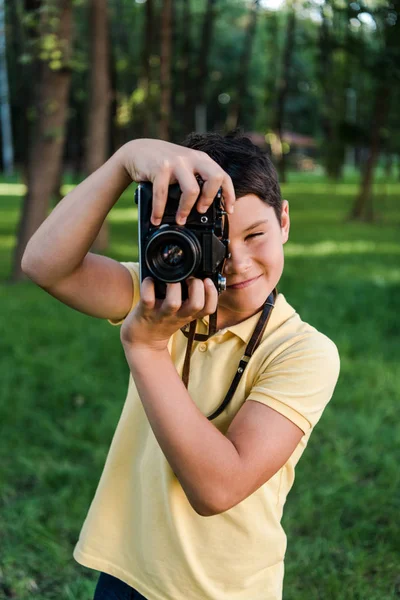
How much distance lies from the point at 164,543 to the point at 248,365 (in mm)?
389

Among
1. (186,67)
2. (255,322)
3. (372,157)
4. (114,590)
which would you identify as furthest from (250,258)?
(186,67)

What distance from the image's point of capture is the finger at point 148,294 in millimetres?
1291

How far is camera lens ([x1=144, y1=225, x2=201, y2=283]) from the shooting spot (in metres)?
1.29

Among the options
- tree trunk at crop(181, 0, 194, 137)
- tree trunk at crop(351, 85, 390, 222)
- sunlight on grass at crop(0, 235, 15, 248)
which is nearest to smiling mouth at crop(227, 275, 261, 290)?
sunlight on grass at crop(0, 235, 15, 248)

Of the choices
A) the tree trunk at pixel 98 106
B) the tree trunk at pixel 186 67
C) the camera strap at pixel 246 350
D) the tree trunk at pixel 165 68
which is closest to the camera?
the camera strap at pixel 246 350

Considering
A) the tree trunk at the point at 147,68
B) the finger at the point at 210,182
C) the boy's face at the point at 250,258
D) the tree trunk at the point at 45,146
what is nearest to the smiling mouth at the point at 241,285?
the boy's face at the point at 250,258

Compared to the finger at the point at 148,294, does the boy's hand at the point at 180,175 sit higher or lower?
higher

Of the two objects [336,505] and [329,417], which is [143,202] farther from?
[329,417]

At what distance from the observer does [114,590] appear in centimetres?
171

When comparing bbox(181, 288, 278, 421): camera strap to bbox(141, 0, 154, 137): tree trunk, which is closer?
bbox(181, 288, 278, 421): camera strap

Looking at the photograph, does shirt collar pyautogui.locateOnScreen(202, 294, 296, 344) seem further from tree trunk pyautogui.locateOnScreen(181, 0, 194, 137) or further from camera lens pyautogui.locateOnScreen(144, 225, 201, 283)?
tree trunk pyautogui.locateOnScreen(181, 0, 194, 137)

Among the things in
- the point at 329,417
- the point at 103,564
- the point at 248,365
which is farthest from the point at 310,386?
the point at 329,417

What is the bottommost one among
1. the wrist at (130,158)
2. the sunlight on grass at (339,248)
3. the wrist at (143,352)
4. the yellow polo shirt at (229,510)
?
the sunlight on grass at (339,248)

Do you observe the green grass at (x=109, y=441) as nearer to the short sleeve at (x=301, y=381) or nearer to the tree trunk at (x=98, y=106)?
the short sleeve at (x=301, y=381)
